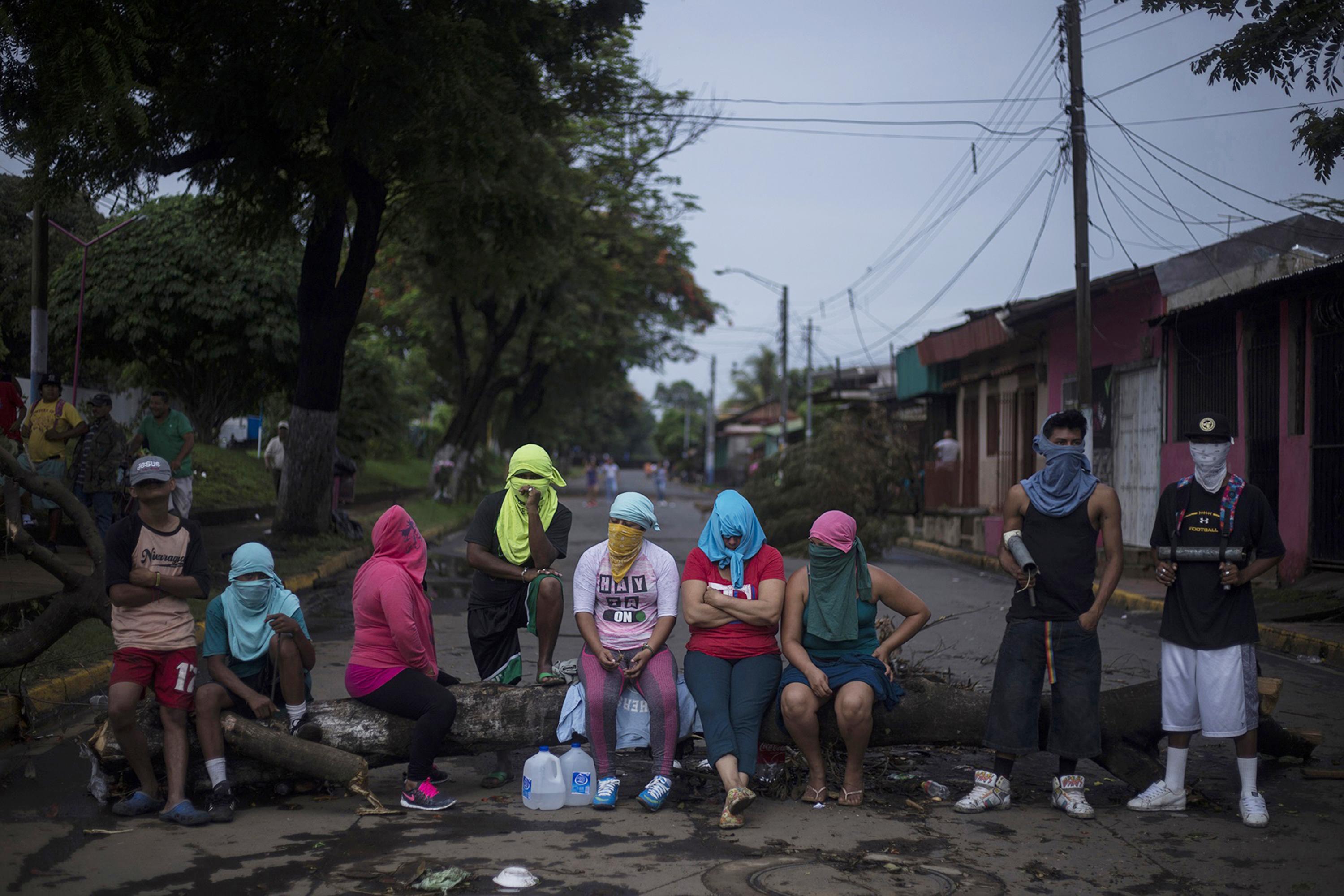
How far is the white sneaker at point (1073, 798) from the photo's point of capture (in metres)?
5.32

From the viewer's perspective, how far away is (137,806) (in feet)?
17.0

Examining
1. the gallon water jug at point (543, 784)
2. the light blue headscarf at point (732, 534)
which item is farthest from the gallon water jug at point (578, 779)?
the light blue headscarf at point (732, 534)

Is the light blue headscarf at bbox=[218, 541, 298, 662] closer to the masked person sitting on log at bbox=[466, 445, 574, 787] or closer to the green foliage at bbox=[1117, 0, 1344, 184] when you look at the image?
the masked person sitting on log at bbox=[466, 445, 574, 787]

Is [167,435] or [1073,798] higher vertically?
[167,435]

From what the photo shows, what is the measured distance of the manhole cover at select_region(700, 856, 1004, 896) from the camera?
4.29 m

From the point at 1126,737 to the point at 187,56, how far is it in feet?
36.2

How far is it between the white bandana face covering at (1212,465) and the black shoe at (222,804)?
15.3 ft

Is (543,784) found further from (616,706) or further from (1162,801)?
(1162,801)

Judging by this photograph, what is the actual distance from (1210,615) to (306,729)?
4.22 m

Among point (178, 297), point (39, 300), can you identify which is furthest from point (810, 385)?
point (39, 300)

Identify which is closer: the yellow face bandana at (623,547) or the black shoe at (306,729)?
the black shoe at (306,729)

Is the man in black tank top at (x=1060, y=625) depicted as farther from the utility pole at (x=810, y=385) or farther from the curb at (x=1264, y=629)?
the utility pole at (x=810, y=385)

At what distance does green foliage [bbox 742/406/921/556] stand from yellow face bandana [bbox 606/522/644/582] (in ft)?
42.6

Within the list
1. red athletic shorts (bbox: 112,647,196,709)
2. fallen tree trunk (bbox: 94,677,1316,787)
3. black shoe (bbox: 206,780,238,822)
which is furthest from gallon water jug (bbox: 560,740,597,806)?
red athletic shorts (bbox: 112,647,196,709)
